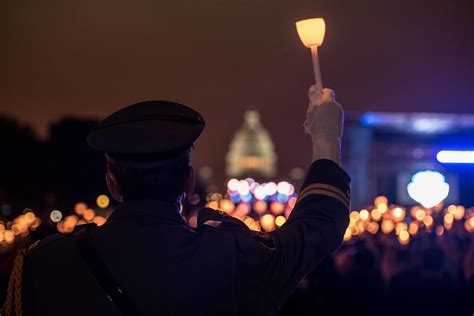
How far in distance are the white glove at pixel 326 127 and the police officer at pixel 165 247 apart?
0.35 feet

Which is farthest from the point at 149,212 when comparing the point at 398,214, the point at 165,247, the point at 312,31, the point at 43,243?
the point at 398,214

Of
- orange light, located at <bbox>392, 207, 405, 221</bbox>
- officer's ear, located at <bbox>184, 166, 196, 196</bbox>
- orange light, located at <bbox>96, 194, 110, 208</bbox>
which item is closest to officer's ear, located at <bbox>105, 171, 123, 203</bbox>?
officer's ear, located at <bbox>184, 166, 196, 196</bbox>

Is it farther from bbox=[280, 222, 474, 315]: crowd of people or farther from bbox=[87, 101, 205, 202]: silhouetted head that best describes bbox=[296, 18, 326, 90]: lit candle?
bbox=[280, 222, 474, 315]: crowd of people

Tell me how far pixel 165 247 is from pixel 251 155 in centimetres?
18293

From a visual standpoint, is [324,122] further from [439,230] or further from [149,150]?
[439,230]

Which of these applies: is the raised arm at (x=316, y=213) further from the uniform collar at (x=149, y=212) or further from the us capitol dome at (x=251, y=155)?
the us capitol dome at (x=251, y=155)

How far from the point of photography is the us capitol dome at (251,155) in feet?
602

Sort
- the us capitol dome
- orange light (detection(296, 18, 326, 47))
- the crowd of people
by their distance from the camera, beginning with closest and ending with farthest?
1. orange light (detection(296, 18, 326, 47))
2. the crowd of people
3. the us capitol dome

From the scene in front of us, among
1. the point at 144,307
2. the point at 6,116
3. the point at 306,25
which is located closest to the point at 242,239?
the point at 144,307

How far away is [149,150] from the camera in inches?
110

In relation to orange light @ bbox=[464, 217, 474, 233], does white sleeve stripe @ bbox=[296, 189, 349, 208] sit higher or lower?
higher

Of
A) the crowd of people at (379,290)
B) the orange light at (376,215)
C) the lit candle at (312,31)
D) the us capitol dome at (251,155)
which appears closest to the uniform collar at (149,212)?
the lit candle at (312,31)

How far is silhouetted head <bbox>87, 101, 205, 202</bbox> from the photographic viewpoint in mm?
2807

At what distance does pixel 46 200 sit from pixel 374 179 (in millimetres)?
40074
